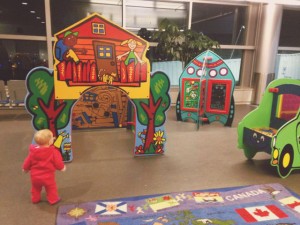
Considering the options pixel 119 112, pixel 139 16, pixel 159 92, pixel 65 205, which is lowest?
pixel 65 205

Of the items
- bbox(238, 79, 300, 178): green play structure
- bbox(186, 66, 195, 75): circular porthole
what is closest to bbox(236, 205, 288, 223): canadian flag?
bbox(238, 79, 300, 178): green play structure

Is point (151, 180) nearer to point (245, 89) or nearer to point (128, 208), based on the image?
point (128, 208)

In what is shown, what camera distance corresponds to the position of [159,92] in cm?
334

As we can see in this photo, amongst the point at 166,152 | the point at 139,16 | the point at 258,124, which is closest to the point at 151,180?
the point at 166,152

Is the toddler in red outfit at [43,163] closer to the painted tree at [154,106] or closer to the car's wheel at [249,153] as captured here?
the painted tree at [154,106]

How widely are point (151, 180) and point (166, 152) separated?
0.87 meters

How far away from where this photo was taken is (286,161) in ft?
9.57

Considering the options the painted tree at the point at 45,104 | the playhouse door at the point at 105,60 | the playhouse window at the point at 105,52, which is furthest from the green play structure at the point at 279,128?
the painted tree at the point at 45,104

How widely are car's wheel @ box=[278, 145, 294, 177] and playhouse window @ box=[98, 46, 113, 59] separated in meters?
2.20

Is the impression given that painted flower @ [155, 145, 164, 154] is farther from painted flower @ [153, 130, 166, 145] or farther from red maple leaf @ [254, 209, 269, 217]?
red maple leaf @ [254, 209, 269, 217]

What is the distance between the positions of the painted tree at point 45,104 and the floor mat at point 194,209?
3.70 ft

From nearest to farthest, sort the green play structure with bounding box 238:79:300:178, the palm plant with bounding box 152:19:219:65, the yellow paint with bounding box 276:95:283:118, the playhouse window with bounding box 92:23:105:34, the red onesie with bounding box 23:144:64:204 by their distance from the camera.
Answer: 1. the red onesie with bounding box 23:144:64:204
2. the green play structure with bounding box 238:79:300:178
3. the playhouse window with bounding box 92:23:105:34
4. the yellow paint with bounding box 276:95:283:118
5. the palm plant with bounding box 152:19:219:65

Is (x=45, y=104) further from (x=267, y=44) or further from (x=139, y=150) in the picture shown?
(x=267, y=44)

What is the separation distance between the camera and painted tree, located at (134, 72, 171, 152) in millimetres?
3293
